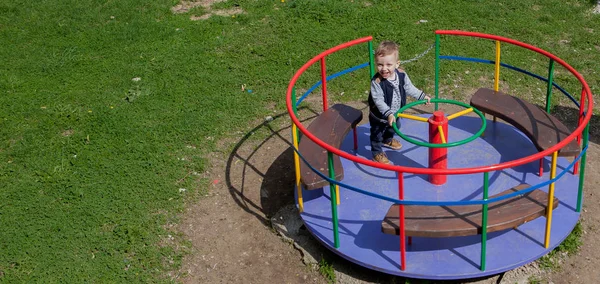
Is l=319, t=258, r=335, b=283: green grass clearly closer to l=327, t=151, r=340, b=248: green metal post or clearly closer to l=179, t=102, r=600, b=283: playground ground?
l=179, t=102, r=600, b=283: playground ground

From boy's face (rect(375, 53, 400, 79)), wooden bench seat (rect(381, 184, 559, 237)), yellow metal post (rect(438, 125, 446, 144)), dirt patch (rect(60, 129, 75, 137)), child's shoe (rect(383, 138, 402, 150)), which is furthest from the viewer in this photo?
dirt patch (rect(60, 129, 75, 137))

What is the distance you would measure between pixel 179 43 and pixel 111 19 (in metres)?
1.53

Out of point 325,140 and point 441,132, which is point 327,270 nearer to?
point 325,140

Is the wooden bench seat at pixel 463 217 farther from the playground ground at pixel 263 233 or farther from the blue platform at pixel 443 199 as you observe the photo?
the playground ground at pixel 263 233

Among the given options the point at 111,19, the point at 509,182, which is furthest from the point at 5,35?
the point at 509,182

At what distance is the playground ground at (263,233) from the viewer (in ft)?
17.8

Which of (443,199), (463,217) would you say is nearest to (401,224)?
(463,217)

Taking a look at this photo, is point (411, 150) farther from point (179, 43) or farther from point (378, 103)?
point (179, 43)

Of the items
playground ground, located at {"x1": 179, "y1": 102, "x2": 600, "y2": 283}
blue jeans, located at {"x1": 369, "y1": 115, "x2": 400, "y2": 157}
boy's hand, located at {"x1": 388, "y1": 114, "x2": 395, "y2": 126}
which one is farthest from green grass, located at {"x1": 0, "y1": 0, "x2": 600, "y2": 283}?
boy's hand, located at {"x1": 388, "y1": 114, "x2": 395, "y2": 126}

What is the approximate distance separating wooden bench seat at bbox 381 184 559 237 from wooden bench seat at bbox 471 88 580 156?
0.69 meters

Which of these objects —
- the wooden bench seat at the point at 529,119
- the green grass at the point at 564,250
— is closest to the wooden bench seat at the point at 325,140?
the wooden bench seat at the point at 529,119

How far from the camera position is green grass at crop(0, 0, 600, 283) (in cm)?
609

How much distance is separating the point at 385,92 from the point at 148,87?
3.40m

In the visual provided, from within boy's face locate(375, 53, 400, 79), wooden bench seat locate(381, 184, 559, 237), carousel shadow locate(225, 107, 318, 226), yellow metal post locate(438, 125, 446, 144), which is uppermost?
boy's face locate(375, 53, 400, 79)
